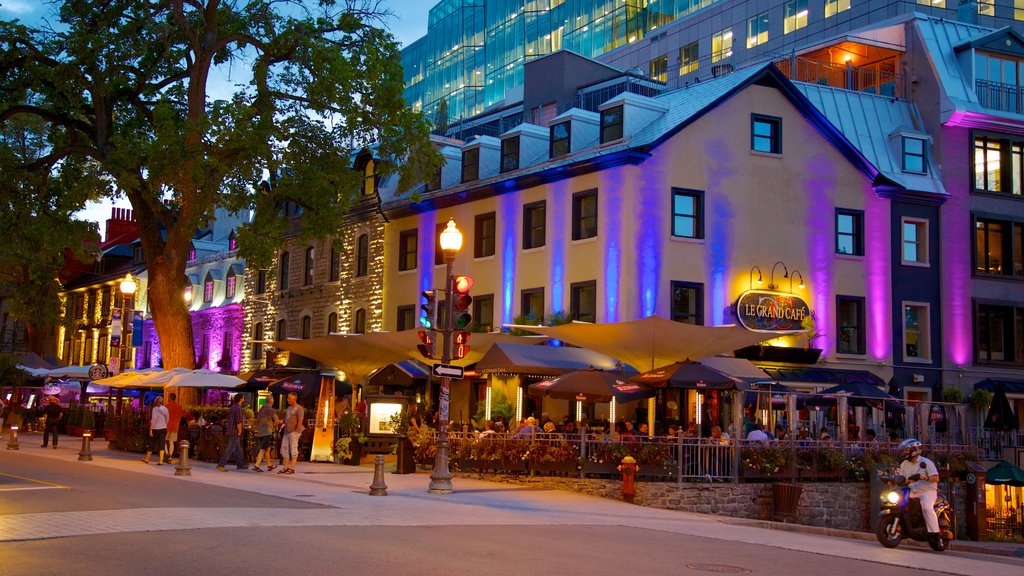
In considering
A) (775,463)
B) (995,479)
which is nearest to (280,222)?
(775,463)

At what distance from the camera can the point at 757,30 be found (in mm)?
63531

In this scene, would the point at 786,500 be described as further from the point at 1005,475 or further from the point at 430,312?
the point at 1005,475

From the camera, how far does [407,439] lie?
26.1m

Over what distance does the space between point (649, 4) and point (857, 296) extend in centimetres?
4330

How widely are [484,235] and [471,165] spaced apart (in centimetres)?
311

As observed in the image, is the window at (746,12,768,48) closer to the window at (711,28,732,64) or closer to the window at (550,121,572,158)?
the window at (711,28,732,64)

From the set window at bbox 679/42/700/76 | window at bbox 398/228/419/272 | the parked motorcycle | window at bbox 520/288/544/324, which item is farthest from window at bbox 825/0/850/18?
the parked motorcycle

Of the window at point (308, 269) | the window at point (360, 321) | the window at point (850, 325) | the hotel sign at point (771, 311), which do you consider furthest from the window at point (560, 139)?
the window at point (308, 269)

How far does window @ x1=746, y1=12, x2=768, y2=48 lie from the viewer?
63094 millimetres

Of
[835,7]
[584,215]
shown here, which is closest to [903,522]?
[584,215]

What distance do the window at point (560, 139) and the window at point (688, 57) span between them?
32722mm

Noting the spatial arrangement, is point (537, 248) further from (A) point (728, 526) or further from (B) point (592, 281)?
(A) point (728, 526)

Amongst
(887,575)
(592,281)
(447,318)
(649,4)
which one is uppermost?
(649,4)

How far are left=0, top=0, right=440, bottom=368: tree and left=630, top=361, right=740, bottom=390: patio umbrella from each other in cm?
1037
